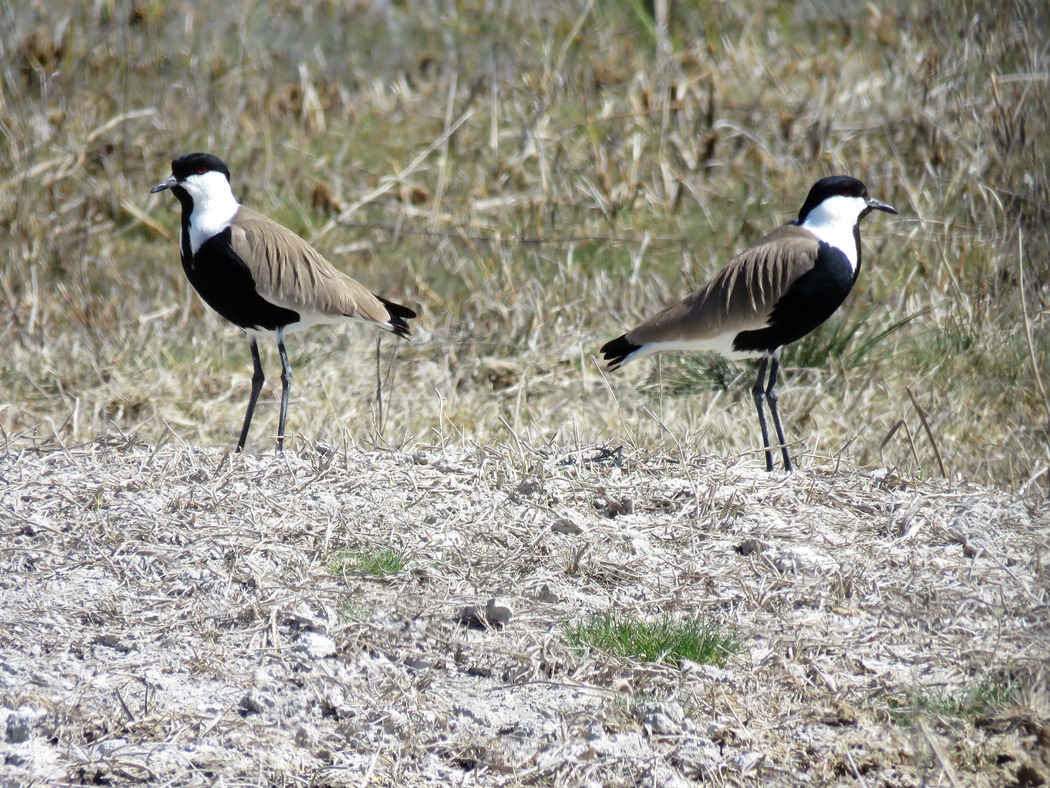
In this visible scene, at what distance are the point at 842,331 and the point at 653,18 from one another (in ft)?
15.5

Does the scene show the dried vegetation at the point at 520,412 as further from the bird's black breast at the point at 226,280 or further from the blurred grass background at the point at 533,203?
the bird's black breast at the point at 226,280

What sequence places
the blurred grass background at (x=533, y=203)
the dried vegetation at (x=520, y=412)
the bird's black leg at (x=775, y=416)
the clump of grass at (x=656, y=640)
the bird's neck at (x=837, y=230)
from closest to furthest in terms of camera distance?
1. the dried vegetation at (x=520, y=412)
2. the clump of grass at (x=656, y=640)
3. the bird's black leg at (x=775, y=416)
4. the bird's neck at (x=837, y=230)
5. the blurred grass background at (x=533, y=203)

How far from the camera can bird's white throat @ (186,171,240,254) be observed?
5.23 m

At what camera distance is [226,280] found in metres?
5.19

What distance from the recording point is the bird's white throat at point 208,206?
206 inches

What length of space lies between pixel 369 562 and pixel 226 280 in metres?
2.00

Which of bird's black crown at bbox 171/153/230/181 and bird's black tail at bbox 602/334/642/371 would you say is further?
bird's black crown at bbox 171/153/230/181

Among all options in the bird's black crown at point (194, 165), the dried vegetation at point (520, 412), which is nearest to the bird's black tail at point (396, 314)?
the dried vegetation at point (520, 412)

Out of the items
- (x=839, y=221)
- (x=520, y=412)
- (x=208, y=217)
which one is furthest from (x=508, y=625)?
(x=520, y=412)

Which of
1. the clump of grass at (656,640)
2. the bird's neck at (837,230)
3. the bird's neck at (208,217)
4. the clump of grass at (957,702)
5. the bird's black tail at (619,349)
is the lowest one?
the clump of grass at (957,702)

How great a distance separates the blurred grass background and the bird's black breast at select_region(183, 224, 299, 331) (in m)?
0.70

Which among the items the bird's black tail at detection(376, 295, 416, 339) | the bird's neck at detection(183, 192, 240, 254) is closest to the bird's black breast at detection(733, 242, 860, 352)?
the bird's black tail at detection(376, 295, 416, 339)

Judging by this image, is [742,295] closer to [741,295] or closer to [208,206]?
[741,295]

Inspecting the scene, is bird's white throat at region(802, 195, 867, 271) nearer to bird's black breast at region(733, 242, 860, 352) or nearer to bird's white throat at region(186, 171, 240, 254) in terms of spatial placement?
bird's black breast at region(733, 242, 860, 352)
